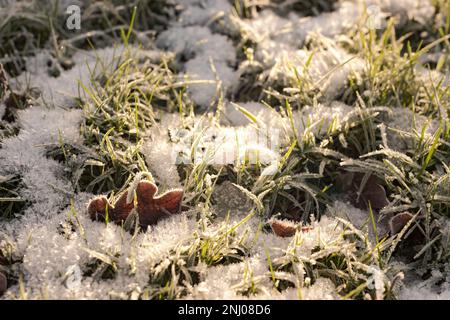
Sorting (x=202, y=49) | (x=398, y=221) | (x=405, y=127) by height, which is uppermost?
(x=202, y=49)

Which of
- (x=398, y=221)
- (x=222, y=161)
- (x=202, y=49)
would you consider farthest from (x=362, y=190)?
(x=202, y=49)

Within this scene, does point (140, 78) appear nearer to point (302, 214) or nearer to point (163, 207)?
point (163, 207)

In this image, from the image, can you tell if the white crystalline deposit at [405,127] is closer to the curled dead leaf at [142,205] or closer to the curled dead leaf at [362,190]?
the curled dead leaf at [362,190]

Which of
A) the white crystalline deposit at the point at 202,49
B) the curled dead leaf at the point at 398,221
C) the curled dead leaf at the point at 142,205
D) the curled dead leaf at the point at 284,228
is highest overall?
the white crystalline deposit at the point at 202,49

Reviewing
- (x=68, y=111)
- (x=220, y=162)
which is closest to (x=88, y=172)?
(x=68, y=111)

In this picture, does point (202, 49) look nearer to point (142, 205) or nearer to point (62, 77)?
point (62, 77)

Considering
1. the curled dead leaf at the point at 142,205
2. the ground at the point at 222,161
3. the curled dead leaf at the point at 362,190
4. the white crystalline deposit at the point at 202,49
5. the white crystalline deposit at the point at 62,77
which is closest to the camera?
the ground at the point at 222,161

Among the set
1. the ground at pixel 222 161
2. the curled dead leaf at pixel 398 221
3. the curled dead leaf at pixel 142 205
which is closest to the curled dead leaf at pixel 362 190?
the ground at pixel 222 161

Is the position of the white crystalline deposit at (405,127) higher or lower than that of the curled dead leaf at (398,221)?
higher
